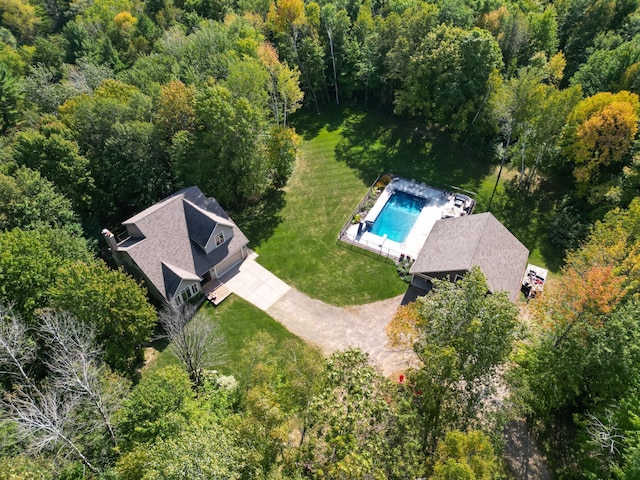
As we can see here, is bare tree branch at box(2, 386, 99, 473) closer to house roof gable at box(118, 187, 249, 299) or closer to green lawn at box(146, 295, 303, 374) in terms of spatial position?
green lawn at box(146, 295, 303, 374)

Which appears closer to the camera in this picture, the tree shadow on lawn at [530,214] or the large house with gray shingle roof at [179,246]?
the large house with gray shingle roof at [179,246]

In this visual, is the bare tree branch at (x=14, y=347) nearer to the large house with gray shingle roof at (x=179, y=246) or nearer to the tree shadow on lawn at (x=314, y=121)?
the large house with gray shingle roof at (x=179, y=246)

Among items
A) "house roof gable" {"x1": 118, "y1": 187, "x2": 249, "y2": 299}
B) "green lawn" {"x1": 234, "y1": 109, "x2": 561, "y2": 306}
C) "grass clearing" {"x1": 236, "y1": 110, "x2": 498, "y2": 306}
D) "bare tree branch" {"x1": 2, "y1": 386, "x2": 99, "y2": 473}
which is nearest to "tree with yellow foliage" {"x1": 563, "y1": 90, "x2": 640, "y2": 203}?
"green lawn" {"x1": 234, "y1": 109, "x2": 561, "y2": 306}

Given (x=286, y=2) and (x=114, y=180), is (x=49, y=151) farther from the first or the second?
(x=286, y=2)

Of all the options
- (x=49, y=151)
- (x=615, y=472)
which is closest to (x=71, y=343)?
(x=49, y=151)

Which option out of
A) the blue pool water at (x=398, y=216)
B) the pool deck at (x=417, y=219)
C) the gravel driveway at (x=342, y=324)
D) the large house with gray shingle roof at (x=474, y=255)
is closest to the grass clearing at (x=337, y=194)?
the gravel driveway at (x=342, y=324)

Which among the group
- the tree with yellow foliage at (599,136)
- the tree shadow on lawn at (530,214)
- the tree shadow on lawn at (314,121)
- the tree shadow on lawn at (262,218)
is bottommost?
the tree shadow on lawn at (262,218)
